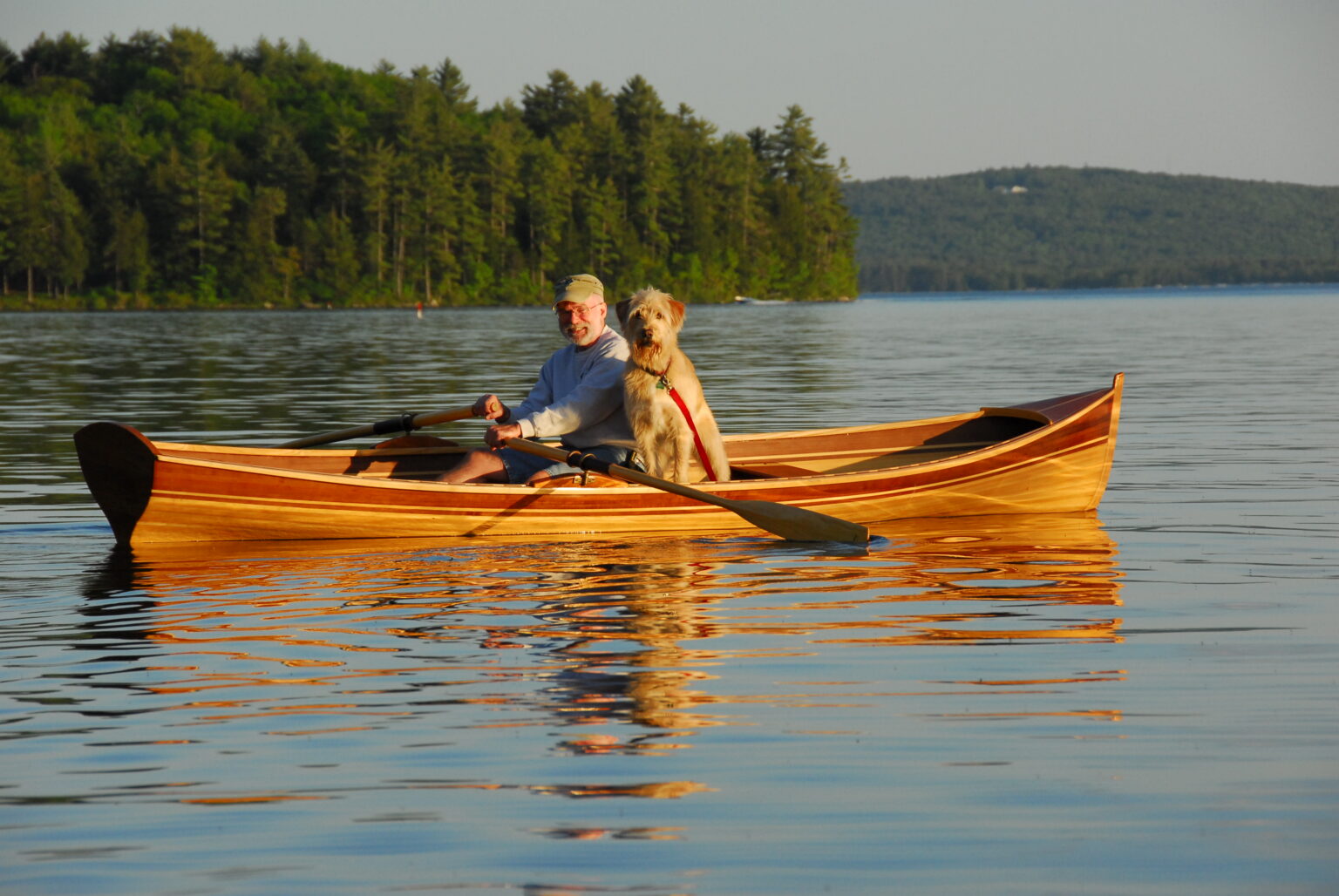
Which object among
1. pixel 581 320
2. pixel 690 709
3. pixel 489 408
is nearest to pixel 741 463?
pixel 581 320

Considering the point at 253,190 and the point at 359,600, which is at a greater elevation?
the point at 253,190

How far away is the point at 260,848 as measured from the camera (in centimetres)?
462

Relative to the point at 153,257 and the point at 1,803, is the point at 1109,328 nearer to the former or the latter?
the point at 1,803

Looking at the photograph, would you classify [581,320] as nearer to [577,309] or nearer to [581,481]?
[577,309]

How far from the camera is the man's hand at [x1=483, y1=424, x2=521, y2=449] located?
1024 cm

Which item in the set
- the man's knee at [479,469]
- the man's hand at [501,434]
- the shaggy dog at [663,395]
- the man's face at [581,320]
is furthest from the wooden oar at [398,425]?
the shaggy dog at [663,395]

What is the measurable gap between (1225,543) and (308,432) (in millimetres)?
11217

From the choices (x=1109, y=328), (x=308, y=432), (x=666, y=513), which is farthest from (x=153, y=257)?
(x=666, y=513)

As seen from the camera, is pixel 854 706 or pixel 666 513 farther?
pixel 666 513

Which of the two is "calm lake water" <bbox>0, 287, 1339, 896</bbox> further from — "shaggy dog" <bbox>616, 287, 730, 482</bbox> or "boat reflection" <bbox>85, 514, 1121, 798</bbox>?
"shaggy dog" <bbox>616, 287, 730, 482</bbox>

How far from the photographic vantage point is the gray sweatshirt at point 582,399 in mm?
10422

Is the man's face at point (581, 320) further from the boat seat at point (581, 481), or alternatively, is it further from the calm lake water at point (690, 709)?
the calm lake water at point (690, 709)

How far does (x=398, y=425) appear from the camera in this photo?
11.7 meters

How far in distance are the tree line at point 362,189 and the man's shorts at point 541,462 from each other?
308ft
